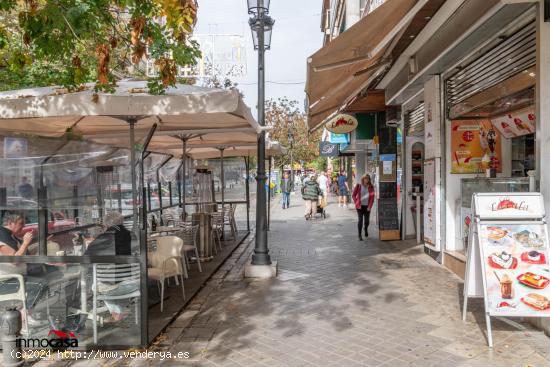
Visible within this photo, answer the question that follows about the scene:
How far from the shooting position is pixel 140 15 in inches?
199

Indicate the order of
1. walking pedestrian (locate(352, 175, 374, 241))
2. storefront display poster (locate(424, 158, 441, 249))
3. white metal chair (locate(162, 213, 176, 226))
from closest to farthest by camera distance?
storefront display poster (locate(424, 158, 441, 249)) < white metal chair (locate(162, 213, 176, 226)) < walking pedestrian (locate(352, 175, 374, 241))

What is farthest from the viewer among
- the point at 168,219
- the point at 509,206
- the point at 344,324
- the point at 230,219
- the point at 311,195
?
the point at 311,195

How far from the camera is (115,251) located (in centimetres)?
494

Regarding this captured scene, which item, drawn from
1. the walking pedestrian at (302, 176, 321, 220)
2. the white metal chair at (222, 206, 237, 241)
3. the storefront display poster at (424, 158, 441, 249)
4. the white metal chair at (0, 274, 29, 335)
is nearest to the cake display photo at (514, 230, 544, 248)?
the storefront display poster at (424, 158, 441, 249)

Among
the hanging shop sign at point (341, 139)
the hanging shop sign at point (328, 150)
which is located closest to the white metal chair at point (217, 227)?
the hanging shop sign at point (341, 139)

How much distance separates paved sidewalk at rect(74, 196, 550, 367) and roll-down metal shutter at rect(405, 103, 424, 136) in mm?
3681

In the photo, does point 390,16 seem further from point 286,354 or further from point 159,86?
point 286,354

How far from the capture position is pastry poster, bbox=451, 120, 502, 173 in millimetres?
8211

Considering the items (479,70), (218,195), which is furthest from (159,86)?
(218,195)

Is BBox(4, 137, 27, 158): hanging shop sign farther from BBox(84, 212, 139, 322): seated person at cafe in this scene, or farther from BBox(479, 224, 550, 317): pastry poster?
BBox(479, 224, 550, 317): pastry poster

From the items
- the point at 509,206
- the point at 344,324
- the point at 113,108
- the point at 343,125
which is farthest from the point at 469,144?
the point at 113,108

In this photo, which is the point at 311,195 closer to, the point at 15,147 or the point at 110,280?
the point at 15,147

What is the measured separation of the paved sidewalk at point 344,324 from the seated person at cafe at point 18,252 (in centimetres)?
112

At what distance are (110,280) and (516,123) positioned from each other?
19.4ft
